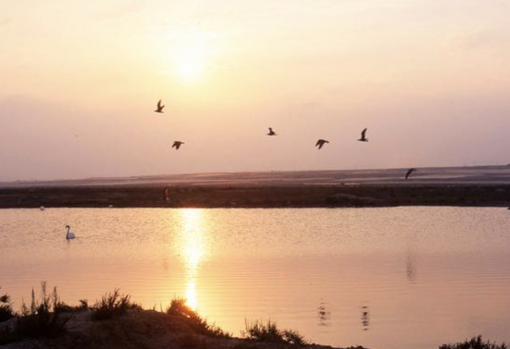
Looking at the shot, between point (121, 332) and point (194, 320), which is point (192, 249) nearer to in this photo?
point (194, 320)

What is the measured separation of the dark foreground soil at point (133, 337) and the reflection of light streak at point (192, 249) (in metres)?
4.94

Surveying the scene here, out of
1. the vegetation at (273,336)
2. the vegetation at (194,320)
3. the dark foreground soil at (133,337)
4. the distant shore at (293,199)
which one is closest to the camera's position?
the dark foreground soil at (133,337)

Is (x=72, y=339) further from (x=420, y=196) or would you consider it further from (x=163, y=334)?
(x=420, y=196)

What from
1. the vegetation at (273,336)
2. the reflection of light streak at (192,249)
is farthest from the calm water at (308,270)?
the vegetation at (273,336)

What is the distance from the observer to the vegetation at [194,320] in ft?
45.8

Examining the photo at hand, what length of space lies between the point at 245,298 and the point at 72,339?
26.1 ft

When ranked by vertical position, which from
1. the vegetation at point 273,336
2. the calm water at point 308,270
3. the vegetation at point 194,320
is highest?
the calm water at point 308,270

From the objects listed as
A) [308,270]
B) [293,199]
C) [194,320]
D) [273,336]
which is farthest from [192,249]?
[293,199]

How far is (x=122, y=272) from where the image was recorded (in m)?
25.6

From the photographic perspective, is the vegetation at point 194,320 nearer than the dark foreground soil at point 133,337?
No

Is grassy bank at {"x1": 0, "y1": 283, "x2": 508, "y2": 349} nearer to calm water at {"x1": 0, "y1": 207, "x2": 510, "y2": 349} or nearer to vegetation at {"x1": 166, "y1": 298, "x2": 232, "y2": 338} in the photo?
vegetation at {"x1": 166, "y1": 298, "x2": 232, "y2": 338}

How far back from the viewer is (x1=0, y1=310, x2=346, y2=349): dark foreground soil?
12266 mm

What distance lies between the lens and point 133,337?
13.0 m

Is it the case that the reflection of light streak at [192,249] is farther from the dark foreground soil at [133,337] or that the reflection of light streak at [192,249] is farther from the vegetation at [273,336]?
the dark foreground soil at [133,337]
